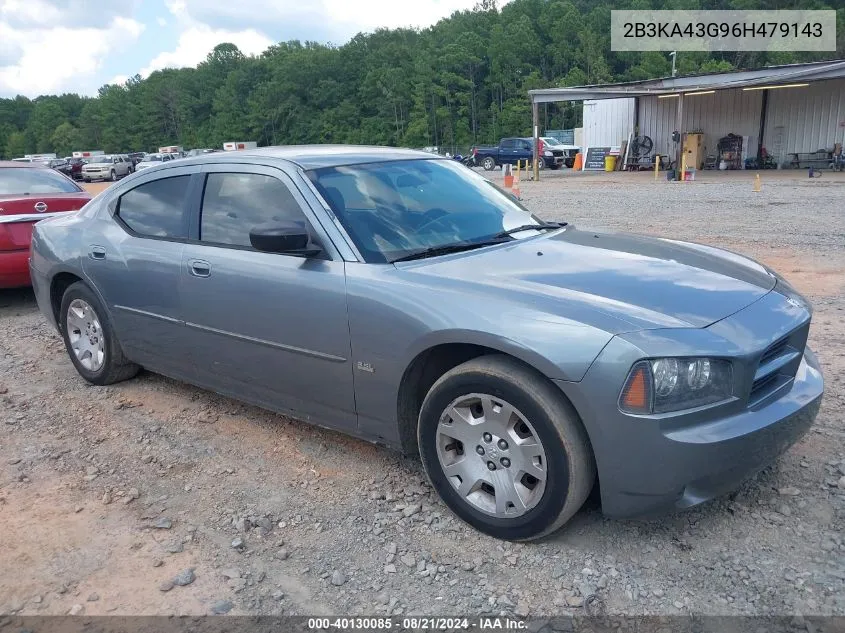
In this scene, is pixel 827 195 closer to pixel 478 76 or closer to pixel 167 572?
pixel 167 572

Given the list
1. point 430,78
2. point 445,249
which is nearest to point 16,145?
point 430,78

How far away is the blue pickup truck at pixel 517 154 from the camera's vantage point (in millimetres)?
36719

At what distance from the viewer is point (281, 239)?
10.3ft

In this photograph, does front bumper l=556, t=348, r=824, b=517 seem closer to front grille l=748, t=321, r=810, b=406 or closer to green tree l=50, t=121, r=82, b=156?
front grille l=748, t=321, r=810, b=406

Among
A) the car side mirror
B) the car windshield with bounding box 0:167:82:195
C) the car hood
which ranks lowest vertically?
the car hood

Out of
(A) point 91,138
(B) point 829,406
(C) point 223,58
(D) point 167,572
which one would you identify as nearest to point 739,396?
(B) point 829,406

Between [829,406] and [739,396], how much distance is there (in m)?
1.82

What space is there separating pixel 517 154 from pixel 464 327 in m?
35.5

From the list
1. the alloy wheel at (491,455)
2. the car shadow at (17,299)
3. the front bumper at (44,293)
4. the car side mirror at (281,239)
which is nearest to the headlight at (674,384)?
the alloy wheel at (491,455)

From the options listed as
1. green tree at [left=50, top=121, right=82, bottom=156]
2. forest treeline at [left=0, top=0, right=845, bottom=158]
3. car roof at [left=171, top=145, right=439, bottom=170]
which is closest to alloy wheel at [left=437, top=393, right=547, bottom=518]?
car roof at [left=171, top=145, right=439, bottom=170]

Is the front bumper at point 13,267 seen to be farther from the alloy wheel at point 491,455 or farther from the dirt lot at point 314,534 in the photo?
the alloy wheel at point 491,455

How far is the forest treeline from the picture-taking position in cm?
6900

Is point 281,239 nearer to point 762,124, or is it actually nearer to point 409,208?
point 409,208

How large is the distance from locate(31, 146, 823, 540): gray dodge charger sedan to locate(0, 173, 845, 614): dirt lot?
28cm
